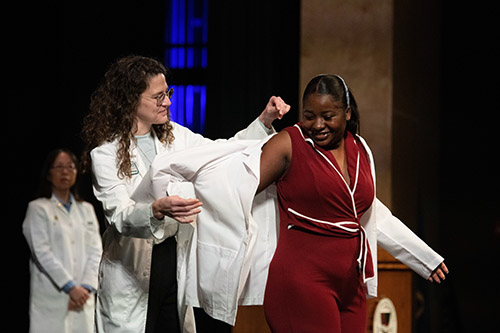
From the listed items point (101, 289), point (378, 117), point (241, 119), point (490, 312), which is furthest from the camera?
point (490, 312)

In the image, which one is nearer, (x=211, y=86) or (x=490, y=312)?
(x=211, y=86)

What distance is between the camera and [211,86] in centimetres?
555

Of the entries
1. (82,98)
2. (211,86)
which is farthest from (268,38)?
(82,98)

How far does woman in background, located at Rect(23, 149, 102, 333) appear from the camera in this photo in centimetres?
575

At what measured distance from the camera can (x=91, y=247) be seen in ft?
19.8

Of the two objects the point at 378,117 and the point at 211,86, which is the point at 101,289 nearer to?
the point at 378,117

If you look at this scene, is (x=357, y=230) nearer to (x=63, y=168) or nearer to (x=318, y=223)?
(x=318, y=223)

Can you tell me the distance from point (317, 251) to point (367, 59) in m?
2.15

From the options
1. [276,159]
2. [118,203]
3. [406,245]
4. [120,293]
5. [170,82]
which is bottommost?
[120,293]

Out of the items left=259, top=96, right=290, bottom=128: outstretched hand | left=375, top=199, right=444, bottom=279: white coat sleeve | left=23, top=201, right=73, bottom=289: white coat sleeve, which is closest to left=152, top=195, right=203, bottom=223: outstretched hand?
left=259, top=96, right=290, bottom=128: outstretched hand

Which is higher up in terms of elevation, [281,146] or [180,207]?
[281,146]

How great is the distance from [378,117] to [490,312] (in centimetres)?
238

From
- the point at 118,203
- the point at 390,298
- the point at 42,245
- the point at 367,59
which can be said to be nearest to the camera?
the point at 118,203

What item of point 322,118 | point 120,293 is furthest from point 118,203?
point 322,118
